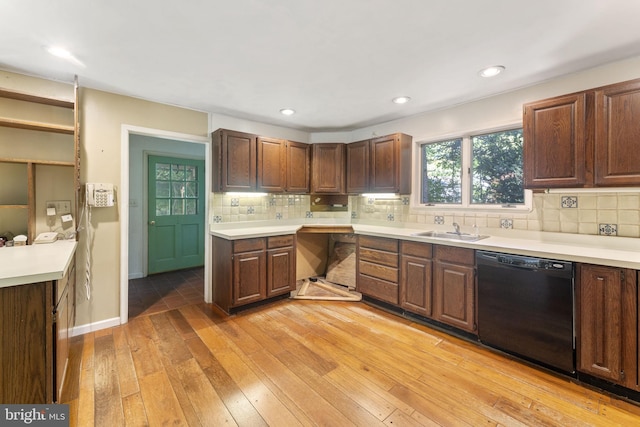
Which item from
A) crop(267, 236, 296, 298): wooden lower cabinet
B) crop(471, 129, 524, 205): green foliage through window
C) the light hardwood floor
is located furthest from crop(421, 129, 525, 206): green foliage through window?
crop(267, 236, 296, 298): wooden lower cabinet

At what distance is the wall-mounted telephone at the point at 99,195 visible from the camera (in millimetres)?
2586

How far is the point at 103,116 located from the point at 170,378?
2488mm

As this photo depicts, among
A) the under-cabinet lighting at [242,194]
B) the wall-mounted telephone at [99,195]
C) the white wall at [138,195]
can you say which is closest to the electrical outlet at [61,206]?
the wall-mounted telephone at [99,195]

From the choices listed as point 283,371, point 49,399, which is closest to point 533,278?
point 283,371

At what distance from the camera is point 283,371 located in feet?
6.83

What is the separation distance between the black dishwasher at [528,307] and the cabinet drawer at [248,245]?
87.3 inches

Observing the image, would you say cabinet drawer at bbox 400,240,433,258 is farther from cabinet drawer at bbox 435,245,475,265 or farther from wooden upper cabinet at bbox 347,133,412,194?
wooden upper cabinet at bbox 347,133,412,194

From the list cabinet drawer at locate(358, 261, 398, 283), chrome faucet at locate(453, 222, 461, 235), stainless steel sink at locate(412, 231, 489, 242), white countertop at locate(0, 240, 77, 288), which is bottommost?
cabinet drawer at locate(358, 261, 398, 283)

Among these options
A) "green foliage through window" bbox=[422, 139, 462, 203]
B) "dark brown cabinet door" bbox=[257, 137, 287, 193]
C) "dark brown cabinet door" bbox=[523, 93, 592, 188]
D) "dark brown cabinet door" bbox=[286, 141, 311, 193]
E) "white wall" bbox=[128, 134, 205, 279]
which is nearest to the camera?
"dark brown cabinet door" bbox=[523, 93, 592, 188]

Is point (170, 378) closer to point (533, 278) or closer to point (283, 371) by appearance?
point (283, 371)

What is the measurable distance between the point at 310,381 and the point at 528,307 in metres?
1.76

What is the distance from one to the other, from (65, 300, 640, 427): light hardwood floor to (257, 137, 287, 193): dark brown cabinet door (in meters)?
1.73

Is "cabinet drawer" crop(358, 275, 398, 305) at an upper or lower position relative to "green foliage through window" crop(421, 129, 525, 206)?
lower

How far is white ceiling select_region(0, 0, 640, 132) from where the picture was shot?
1.58 metres
